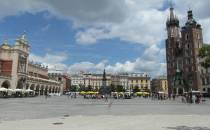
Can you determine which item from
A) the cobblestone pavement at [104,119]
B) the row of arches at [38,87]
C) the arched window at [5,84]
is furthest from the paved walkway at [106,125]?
the arched window at [5,84]

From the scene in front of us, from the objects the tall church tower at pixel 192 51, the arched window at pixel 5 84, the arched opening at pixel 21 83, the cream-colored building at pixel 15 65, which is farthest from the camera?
the tall church tower at pixel 192 51

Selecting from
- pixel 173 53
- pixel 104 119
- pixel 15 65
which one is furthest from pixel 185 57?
pixel 104 119

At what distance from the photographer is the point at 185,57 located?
118 metres

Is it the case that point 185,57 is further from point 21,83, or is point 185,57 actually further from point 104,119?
point 104,119

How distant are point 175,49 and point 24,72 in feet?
224

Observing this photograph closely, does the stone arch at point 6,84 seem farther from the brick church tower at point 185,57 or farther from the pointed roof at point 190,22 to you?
the pointed roof at point 190,22

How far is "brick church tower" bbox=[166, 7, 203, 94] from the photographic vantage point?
110500 millimetres

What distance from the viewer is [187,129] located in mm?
13586

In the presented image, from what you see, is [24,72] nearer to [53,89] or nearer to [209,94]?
[53,89]

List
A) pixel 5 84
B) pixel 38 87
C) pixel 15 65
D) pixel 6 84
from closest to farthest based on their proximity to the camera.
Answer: pixel 5 84, pixel 6 84, pixel 15 65, pixel 38 87

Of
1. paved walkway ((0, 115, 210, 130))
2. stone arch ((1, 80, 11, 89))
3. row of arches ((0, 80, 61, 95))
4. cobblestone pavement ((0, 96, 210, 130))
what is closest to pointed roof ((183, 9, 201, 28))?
row of arches ((0, 80, 61, 95))

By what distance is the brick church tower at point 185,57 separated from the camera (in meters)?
110

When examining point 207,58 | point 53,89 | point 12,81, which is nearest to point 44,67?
point 53,89

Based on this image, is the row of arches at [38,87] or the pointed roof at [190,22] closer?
the row of arches at [38,87]
